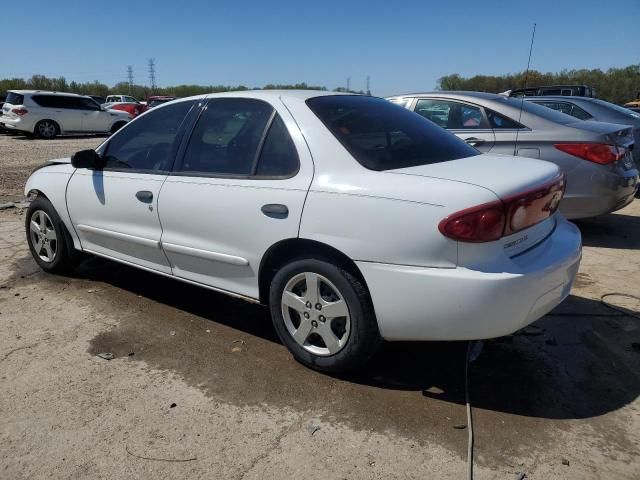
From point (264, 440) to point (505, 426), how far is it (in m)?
1.19

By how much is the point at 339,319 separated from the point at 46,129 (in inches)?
810

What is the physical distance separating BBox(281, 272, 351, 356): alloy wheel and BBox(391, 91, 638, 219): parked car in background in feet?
11.7

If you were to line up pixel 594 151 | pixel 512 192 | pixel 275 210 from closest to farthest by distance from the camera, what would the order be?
pixel 512 192
pixel 275 210
pixel 594 151

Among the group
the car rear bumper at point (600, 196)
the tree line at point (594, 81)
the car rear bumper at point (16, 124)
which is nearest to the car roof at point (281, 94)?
the car rear bumper at point (600, 196)

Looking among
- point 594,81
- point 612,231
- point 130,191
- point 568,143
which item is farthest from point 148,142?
point 594,81

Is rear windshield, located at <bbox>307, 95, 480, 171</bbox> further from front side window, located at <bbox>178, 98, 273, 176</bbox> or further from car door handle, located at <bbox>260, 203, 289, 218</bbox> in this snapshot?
car door handle, located at <bbox>260, 203, 289, 218</bbox>

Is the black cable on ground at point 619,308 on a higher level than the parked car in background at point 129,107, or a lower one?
lower

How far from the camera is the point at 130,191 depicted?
3.87 meters

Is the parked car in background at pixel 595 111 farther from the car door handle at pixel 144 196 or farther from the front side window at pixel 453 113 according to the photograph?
the car door handle at pixel 144 196

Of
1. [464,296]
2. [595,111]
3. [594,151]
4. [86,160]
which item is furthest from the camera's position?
[595,111]

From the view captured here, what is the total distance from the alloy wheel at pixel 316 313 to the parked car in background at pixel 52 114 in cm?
1992

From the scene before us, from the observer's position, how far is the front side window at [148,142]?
3.82 m

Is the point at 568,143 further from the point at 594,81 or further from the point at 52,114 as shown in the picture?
the point at 594,81

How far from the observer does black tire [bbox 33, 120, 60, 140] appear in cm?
1984
